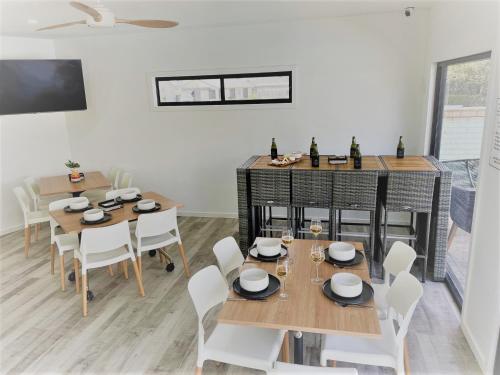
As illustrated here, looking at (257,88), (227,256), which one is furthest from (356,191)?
(257,88)

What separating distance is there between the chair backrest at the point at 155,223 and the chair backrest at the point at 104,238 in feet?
0.51

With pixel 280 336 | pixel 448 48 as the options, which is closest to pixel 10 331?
pixel 280 336

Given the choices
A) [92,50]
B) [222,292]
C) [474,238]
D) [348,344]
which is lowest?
[348,344]

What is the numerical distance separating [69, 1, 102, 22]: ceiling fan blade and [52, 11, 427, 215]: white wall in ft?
8.42

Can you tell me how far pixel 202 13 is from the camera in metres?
4.12

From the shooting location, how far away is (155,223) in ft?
11.8

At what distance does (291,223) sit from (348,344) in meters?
1.90

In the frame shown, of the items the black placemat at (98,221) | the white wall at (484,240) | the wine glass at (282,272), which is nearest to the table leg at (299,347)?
the wine glass at (282,272)

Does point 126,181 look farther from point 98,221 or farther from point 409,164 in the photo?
point 409,164

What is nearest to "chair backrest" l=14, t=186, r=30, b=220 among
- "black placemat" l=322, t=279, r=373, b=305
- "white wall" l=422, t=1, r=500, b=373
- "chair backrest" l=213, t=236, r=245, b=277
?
"chair backrest" l=213, t=236, r=245, b=277

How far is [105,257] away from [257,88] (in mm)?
3046

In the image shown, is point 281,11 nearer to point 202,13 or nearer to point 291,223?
point 202,13

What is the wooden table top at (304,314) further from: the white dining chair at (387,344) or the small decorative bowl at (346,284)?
the white dining chair at (387,344)

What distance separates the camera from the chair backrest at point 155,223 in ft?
11.6
